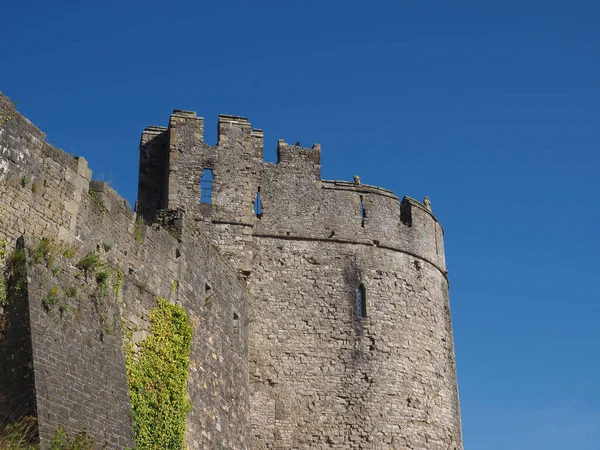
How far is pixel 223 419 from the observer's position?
18047 millimetres

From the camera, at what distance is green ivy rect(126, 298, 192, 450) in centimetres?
1432

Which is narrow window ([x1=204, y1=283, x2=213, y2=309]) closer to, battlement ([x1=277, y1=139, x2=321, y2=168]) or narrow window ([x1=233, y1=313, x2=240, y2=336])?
narrow window ([x1=233, y1=313, x2=240, y2=336])

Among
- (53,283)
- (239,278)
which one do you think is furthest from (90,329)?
(239,278)

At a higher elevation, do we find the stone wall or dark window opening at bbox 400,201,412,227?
dark window opening at bbox 400,201,412,227

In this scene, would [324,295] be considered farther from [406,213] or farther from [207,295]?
[207,295]

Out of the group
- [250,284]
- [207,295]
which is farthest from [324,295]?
[207,295]

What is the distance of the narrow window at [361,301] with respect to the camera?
73.1ft

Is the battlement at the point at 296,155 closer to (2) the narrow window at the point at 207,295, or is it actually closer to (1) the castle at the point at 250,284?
(1) the castle at the point at 250,284

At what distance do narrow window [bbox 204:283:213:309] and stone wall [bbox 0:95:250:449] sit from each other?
5 centimetres

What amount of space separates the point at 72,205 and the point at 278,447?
8.62m

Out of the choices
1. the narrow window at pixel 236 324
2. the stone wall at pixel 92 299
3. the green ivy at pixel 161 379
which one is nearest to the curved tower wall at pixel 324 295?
the narrow window at pixel 236 324

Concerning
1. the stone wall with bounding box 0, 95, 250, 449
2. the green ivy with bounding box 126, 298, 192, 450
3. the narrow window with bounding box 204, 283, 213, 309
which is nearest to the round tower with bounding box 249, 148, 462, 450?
the stone wall with bounding box 0, 95, 250, 449

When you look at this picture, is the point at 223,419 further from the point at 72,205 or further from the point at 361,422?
the point at 72,205

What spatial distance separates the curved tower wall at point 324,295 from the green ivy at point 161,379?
487cm
